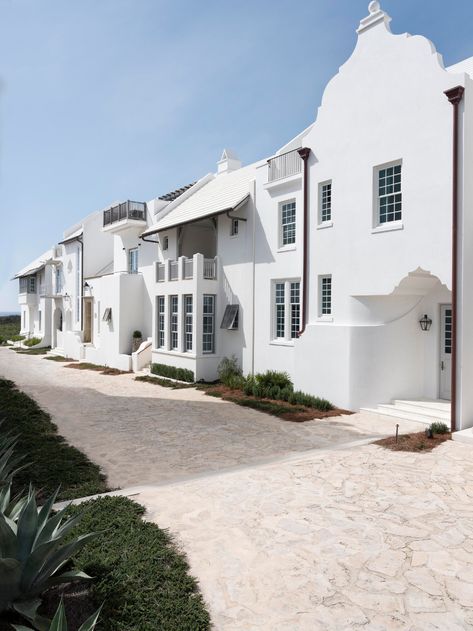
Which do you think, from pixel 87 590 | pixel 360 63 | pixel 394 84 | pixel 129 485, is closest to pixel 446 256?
pixel 394 84

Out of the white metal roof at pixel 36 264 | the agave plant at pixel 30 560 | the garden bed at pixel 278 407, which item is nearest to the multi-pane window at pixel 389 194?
the garden bed at pixel 278 407

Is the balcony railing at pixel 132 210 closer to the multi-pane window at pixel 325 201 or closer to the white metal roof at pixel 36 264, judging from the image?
the multi-pane window at pixel 325 201

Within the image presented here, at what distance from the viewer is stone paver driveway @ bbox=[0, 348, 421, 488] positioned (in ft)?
30.7

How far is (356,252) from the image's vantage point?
14266 mm

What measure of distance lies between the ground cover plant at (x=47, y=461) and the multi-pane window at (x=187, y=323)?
27.1 feet

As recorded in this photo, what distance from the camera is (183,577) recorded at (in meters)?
4.97

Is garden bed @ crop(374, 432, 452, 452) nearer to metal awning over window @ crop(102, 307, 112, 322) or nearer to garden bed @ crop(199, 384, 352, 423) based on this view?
garden bed @ crop(199, 384, 352, 423)

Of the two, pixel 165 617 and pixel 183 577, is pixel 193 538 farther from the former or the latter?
pixel 165 617

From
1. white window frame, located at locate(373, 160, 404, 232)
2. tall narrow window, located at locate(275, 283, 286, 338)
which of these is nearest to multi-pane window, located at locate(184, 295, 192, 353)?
tall narrow window, located at locate(275, 283, 286, 338)

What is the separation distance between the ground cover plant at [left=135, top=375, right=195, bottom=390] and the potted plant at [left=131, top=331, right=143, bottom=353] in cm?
389

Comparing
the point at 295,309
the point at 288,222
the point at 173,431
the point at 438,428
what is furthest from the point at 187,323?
the point at 438,428

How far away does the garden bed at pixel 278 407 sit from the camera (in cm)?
1359

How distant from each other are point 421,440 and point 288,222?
32.7 feet

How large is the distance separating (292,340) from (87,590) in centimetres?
1358
